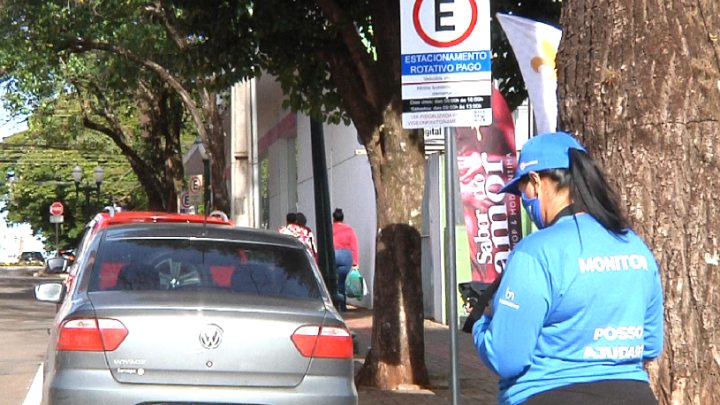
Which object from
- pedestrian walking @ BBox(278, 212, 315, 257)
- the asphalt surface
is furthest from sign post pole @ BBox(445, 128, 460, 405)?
pedestrian walking @ BBox(278, 212, 315, 257)

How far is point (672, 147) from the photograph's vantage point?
14.2 feet

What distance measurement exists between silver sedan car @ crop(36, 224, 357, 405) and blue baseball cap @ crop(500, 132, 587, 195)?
263 cm

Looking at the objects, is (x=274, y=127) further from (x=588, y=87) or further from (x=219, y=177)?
(x=588, y=87)

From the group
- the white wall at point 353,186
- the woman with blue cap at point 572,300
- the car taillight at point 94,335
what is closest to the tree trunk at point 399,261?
the car taillight at point 94,335

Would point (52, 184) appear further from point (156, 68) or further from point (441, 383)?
point (441, 383)

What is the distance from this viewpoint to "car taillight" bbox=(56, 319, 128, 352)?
576 centimetres

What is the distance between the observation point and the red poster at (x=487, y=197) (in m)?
9.75

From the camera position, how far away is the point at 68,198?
7262 centimetres

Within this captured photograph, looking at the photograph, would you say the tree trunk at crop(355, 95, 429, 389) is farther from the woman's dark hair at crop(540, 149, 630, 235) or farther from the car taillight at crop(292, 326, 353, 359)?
the woman's dark hair at crop(540, 149, 630, 235)

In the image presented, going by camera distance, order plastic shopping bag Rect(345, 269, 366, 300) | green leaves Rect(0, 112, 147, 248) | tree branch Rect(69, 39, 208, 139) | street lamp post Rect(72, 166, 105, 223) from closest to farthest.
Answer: plastic shopping bag Rect(345, 269, 366, 300)
tree branch Rect(69, 39, 208, 139)
street lamp post Rect(72, 166, 105, 223)
green leaves Rect(0, 112, 147, 248)

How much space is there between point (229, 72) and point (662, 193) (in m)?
8.00

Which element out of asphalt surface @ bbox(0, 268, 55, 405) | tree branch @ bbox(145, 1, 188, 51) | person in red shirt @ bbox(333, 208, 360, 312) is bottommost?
asphalt surface @ bbox(0, 268, 55, 405)

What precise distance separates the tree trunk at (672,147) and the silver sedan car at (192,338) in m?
2.15

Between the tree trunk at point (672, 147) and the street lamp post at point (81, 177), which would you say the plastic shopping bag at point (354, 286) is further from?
the street lamp post at point (81, 177)
